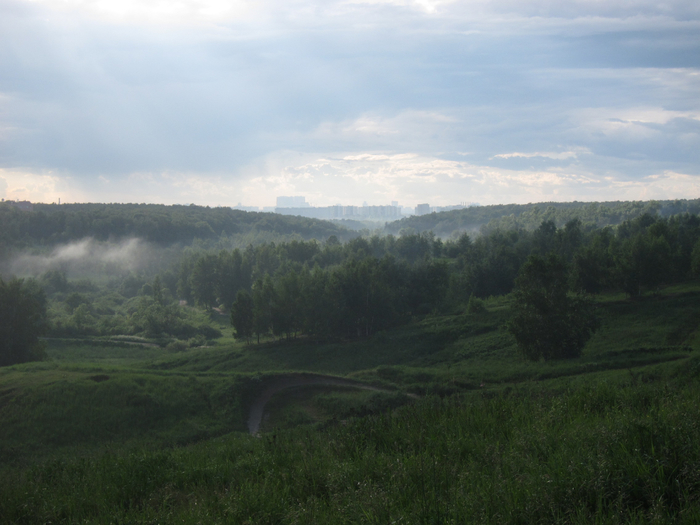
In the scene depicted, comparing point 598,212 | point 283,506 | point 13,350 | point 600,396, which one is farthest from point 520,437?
point 598,212

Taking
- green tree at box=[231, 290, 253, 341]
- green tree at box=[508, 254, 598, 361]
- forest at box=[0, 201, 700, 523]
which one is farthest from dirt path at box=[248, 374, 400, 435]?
green tree at box=[231, 290, 253, 341]

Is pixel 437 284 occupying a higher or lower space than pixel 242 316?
higher

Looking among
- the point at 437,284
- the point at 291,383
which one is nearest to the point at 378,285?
the point at 437,284

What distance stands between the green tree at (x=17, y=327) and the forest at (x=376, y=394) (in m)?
0.17

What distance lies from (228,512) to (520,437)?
462cm

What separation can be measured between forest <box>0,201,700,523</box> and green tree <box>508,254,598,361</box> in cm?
15

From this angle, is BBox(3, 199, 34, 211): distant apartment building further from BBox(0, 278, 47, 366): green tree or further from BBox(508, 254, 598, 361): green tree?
BBox(508, 254, 598, 361): green tree

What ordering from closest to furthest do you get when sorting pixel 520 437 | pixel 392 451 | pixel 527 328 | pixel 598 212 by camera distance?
pixel 520 437 → pixel 392 451 → pixel 527 328 → pixel 598 212

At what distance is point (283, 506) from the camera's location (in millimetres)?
6082

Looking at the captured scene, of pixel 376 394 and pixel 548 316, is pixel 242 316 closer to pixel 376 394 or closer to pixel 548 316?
pixel 376 394

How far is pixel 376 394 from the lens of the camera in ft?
90.1

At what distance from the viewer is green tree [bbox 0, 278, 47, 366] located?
4666 centimetres

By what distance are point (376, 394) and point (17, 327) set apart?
4304cm

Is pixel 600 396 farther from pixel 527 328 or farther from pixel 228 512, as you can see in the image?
pixel 527 328
